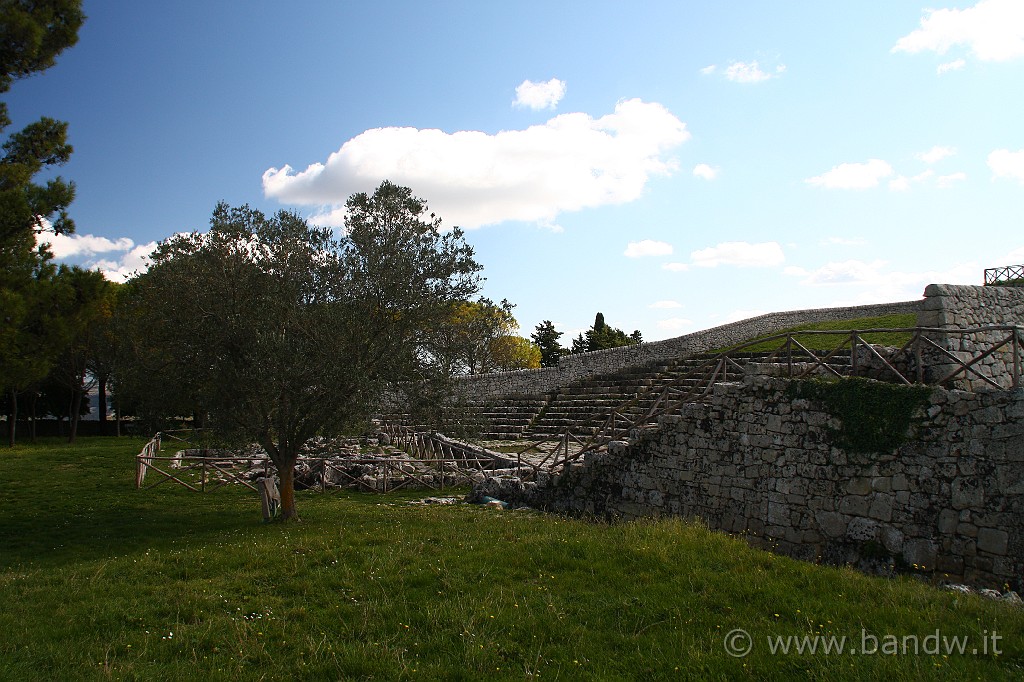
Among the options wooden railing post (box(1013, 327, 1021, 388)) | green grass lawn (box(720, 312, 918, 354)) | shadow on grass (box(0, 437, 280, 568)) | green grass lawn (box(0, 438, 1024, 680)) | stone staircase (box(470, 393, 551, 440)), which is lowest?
shadow on grass (box(0, 437, 280, 568))

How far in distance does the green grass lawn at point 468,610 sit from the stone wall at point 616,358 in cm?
2049

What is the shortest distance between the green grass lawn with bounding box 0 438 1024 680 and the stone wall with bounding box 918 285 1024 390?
5752 mm

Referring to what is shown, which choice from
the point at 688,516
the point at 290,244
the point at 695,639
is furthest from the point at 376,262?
the point at 695,639

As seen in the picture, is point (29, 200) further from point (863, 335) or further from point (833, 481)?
point (863, 335)

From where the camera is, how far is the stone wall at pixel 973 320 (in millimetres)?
11508

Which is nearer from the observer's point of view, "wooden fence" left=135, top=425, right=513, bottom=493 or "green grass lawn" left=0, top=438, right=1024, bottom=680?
"green grass lawn" left=0, top=438, right=1024, bottom=680

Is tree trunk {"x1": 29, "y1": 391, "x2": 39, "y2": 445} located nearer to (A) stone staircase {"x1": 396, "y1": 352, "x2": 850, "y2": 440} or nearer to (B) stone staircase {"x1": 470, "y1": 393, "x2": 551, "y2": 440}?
(B) stone staircase {"x1": 470, "y1": 393, "x2": 551, "y2": 440}

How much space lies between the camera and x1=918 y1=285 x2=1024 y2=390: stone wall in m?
11.5

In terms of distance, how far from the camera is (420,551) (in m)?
8.84

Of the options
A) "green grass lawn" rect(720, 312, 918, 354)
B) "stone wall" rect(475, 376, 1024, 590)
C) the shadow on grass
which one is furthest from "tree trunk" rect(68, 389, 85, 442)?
"green grass lawn" rect(720, 312, 918, 354)

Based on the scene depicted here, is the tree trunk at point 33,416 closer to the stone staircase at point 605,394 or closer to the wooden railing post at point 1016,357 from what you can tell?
the stone staircase at point 605,394

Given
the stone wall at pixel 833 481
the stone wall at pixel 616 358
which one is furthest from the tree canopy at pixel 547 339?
the stone wall at pixel 833 481

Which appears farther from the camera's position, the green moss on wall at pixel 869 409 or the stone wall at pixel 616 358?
the stone wall at pixel 616 358

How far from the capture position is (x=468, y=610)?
20.9 ft
